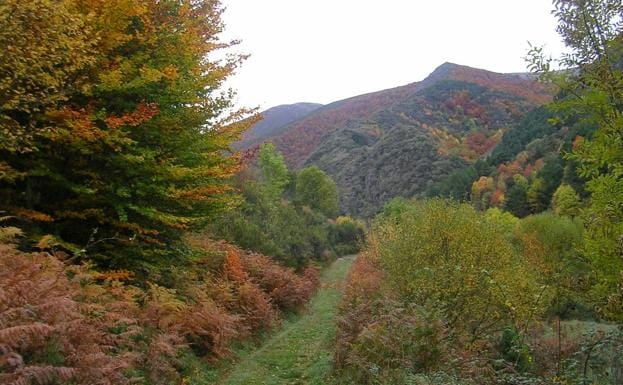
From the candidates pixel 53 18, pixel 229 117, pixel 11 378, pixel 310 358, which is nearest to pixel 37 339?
pixel 11 378

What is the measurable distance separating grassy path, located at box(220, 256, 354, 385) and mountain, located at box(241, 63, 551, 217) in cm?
8258

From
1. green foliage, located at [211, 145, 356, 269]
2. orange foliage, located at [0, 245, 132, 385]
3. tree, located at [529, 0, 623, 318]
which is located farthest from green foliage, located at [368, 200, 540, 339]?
orange foliage, located at [0, 245, 132, 385]

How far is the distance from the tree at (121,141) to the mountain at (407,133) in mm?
90532

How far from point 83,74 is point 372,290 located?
10.3 m

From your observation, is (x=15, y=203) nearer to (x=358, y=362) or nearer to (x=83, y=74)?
(x=83, y=74)

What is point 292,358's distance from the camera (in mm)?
13781

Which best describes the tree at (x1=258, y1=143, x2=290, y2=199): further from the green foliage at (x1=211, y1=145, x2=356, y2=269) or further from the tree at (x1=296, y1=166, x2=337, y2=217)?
the tree at (x1=296, y1=166, x2=337, y2=217)

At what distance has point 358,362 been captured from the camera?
9.30 m

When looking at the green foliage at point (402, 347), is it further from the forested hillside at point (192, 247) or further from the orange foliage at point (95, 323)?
the orange foliage at point (95, 323)

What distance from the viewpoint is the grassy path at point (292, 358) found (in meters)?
11.3

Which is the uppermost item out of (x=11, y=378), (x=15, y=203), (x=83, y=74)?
(x=83, y=74)

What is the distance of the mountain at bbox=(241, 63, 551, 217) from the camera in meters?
108

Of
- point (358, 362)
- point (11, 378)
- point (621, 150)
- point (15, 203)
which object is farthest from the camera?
point (15, 203)

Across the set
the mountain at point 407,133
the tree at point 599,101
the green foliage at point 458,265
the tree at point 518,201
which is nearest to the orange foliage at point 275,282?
the green foliage at point 458,265
